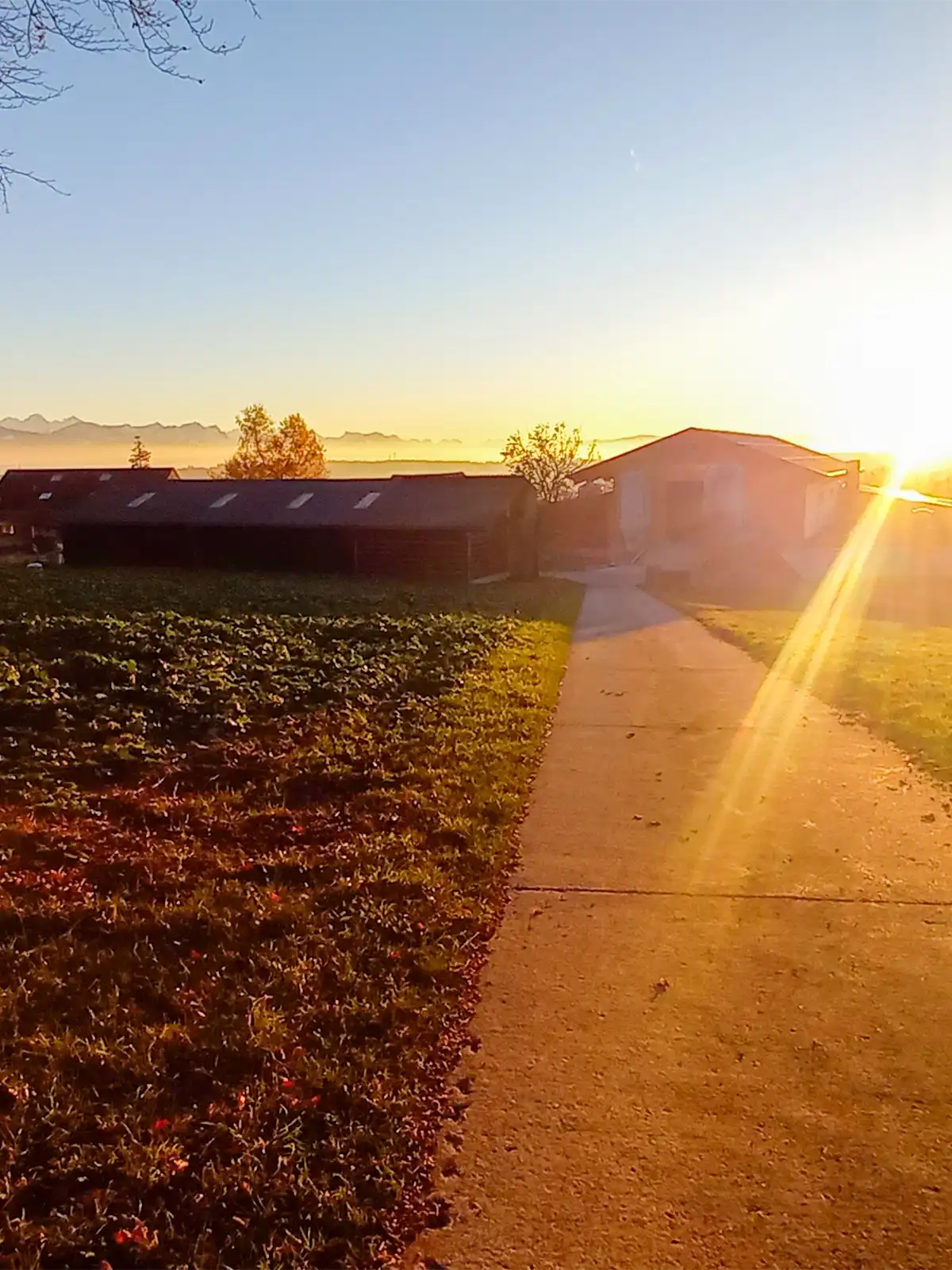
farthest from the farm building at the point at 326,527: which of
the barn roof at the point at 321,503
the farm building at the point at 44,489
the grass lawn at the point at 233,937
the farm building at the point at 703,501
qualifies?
the farm building at the point at 44,489

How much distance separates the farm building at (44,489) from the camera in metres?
61.5

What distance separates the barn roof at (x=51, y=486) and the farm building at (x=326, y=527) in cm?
2688

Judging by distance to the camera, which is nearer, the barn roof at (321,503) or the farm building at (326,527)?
the farm building at (326,527)

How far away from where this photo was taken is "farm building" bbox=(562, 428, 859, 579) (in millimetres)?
43625

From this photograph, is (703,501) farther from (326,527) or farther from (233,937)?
(233,937)

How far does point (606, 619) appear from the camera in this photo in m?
22.4

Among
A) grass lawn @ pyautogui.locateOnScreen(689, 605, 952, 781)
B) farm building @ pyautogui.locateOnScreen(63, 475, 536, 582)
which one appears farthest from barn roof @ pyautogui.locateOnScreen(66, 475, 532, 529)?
grass lawn @ pyautogui.locateOnScreen(689, 605, 952, 781)

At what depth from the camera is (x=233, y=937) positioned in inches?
207

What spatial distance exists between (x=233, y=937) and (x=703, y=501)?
42750 millimetres

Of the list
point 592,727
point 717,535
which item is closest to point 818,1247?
point 592,727

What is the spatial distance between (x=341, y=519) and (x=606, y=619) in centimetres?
1311

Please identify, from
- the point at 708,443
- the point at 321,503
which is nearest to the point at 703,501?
the point at 708,443

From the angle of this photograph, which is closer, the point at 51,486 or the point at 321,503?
the point at 321,503

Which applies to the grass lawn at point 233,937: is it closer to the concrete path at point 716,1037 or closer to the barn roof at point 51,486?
the concrete path at point 716,1037
